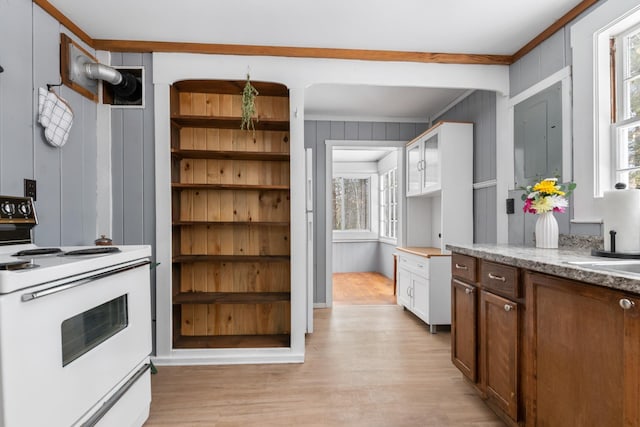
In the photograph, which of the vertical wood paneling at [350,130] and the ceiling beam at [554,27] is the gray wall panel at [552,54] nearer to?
the ceiling beam at [554,27]

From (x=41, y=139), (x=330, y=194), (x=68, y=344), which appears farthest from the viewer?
(x=330, y=194)

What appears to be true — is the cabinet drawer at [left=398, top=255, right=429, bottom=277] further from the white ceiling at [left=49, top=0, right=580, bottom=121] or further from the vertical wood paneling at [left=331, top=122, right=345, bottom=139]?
the white ceiling at [left=49, top=0, right=580, bottom=121]

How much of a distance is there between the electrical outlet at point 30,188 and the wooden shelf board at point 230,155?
930 millimetres

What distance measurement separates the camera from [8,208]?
1787 mm

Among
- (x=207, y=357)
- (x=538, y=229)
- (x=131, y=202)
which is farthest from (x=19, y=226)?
(x=538, y=229)

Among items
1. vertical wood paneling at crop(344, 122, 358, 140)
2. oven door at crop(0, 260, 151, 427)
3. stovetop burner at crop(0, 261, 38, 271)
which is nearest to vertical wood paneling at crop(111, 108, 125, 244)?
oven door at crop(0, 260, 151, 427)

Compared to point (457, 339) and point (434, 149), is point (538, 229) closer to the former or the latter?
point (457, 339)

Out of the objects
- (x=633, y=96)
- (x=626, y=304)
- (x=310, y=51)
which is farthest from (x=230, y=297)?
(x=633, y=96)

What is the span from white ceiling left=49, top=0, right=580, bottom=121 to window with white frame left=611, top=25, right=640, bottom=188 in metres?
0.41

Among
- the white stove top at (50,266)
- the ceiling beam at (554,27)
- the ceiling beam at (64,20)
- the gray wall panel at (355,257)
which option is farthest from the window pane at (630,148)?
the gray wall panel at (355,257)

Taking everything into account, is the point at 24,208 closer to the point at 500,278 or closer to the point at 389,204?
the point at 500,278

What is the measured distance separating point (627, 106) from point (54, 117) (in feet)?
10.6

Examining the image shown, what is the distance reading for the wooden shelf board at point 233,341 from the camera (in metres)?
2.89

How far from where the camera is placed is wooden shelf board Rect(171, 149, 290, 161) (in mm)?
2842
